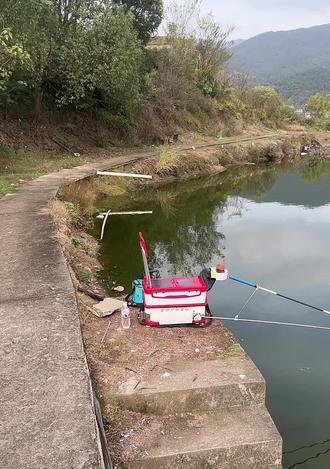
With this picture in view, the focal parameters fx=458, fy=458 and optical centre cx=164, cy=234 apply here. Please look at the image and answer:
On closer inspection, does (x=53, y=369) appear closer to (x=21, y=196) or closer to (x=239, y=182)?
(x=21, y=196)

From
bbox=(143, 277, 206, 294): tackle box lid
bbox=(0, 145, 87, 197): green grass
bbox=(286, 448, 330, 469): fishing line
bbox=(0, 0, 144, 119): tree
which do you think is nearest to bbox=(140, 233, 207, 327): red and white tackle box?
bbox=(143, 277, 206, 294): tackle box lid

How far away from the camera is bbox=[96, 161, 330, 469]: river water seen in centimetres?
500

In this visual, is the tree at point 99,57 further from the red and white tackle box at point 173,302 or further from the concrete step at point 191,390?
the concrete step at point 191,390

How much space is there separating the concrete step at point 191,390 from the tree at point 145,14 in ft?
76.9

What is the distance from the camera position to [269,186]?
21078 millimetres

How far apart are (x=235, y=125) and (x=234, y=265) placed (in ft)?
86.5

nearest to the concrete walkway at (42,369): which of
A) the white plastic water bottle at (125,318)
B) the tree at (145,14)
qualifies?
the white plastic water bottle at (125,318)

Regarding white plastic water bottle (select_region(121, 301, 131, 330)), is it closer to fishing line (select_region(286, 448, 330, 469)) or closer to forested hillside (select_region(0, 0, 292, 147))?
fishing line (select_region(286, 448, 330, 469))

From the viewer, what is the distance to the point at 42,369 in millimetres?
3787

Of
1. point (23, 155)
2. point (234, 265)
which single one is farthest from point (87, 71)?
point (234, 265)

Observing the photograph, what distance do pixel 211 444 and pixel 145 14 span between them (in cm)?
2512

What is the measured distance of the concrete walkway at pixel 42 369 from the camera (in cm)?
289

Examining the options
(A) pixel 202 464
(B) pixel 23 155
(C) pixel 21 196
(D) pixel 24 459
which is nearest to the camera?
(D) pixel 24 459

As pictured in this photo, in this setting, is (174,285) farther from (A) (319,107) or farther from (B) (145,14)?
(A) (319,107)
